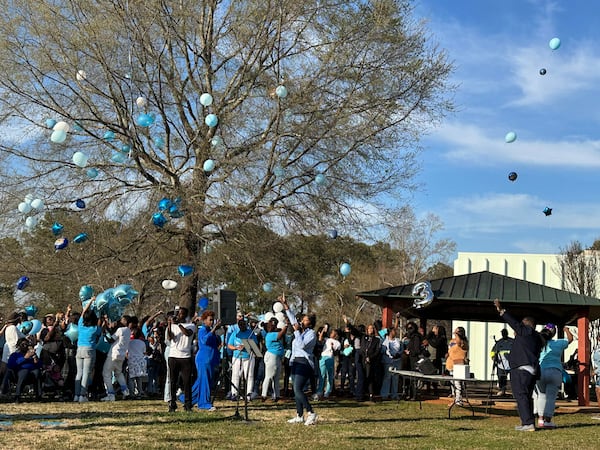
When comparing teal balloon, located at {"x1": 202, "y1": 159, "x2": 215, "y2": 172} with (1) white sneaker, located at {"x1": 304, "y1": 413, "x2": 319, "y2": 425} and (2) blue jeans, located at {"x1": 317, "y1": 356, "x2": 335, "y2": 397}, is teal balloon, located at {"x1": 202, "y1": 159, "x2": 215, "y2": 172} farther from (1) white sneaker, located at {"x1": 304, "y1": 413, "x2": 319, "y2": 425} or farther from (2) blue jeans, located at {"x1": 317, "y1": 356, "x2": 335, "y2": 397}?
(1) white sneaker, located at {"x1": 304, "y1": 413, "x2": 319, "y2": 425}

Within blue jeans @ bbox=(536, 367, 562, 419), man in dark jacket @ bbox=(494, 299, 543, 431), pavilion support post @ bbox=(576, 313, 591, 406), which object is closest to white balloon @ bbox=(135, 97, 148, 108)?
man in dark jacket @ bbox=(494, 299, 543, 431)

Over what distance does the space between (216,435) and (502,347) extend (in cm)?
850

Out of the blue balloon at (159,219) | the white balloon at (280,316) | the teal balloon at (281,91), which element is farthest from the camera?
the blue balloon at (159,219)

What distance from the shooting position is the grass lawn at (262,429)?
9.23 m

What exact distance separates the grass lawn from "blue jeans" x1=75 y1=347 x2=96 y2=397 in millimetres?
475

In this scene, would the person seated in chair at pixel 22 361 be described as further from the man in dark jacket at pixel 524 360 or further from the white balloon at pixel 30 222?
the man in dark jacket at pixel 524 360

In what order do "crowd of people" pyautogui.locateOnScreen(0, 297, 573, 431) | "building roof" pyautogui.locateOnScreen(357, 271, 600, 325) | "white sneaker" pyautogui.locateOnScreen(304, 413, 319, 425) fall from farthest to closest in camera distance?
"building roof" pyautogui.locateOnScreen(357, 271, 600, 325) → "crowd of people" pyautogui.locateOnScreen(0, 297, 573, 431) → "white sneaker" pyautogui.locateOnScreen(304, 413, 319, 425)

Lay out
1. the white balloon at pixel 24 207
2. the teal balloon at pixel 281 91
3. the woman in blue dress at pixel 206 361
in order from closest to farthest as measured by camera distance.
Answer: the woman in blue dress at pixel 206 361 → the teal balloon at pixel 281 91 → the white balloon at pixel 24 207

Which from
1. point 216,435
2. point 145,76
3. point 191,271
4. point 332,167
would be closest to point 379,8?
point 332,167

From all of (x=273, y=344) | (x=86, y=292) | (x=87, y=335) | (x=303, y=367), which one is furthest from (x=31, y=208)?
(x=303, y=367)

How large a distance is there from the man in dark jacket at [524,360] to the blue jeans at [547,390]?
760mm

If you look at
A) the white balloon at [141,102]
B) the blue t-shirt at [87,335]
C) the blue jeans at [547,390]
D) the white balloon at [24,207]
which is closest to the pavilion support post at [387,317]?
the blue jeans at [547,390]

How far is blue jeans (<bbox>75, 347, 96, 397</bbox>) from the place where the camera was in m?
13.6

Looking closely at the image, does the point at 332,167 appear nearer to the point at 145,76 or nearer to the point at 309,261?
the point at 309,261
